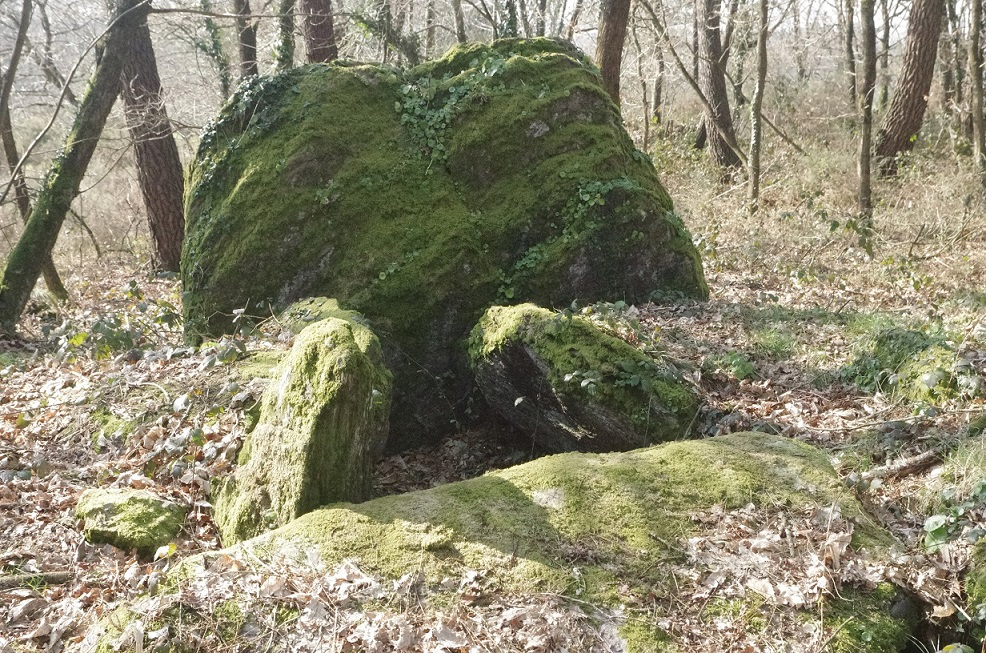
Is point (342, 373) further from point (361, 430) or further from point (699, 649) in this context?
point (699, 649)

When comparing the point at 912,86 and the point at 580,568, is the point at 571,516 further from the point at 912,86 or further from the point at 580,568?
the point at 912,86

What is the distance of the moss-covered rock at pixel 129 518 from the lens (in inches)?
158

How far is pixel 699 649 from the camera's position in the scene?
296cm

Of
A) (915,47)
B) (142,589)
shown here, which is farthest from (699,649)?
(915,47)

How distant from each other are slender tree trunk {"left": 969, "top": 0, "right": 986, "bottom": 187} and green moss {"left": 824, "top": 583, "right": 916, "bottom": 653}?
398 inches

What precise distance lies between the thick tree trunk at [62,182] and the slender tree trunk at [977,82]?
39.0 ft

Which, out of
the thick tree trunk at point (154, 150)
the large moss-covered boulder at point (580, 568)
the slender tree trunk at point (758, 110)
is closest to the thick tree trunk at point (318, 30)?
the thick tree trunk at point (154, 150)

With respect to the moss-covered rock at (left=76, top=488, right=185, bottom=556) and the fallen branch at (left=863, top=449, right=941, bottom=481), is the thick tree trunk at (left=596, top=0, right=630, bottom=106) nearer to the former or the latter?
the fallen branch at (left=863, top=449, right=941, bottom=481)

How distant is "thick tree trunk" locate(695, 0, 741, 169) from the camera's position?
50.3 feet

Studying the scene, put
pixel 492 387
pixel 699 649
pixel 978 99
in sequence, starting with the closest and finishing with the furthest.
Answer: pixel 699 649, pixel 492 387, pixel 978 99

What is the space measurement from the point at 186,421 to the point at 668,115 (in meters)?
18.0

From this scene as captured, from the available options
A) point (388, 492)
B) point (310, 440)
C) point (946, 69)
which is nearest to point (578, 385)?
point (388, 492)

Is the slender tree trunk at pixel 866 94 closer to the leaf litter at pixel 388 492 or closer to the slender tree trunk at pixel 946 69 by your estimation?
the leaf litter at pixel 388 492

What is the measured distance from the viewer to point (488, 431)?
262 inches
